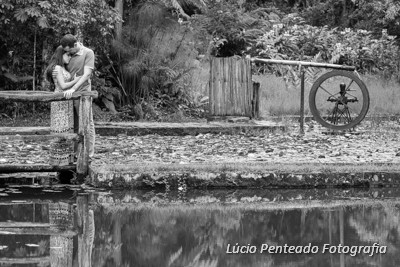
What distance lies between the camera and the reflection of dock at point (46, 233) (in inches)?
287

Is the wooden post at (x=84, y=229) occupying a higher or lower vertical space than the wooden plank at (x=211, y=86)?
lower

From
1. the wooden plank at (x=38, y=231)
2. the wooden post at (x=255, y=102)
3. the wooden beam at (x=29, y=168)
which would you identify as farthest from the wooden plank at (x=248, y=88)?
the wooden plank at (x=38, y=231)

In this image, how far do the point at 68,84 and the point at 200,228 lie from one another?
3.85 metres

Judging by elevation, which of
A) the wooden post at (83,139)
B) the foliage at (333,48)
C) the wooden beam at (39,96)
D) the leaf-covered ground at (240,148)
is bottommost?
the leaf-covered ground at (240,148)

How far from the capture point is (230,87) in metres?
17.5

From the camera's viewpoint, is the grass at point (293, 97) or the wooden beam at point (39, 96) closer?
the wooden beam at point (39, 96)

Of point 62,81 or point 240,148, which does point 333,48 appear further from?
point 62,81

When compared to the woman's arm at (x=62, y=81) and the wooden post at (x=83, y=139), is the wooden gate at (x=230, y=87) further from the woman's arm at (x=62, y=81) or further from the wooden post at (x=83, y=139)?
the wooden post at (x=83, y=139)

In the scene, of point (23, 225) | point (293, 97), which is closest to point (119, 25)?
point (293, 97)

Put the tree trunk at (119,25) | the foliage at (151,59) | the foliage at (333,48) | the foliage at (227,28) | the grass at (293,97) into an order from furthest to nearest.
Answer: the foliage at (333,48)
the foliage at (227,28)
the grass at (293,97)
the tree trunk at (119,25)
the foliage at (151,59)

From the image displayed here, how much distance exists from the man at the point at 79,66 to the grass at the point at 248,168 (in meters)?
0.90

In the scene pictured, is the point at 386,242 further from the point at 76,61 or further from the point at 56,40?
the point at 56,40

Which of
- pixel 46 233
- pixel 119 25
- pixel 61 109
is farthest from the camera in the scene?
pixel 119 25

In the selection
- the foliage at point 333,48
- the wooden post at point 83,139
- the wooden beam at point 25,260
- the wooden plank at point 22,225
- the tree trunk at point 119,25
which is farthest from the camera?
the foliage at point 333,48
